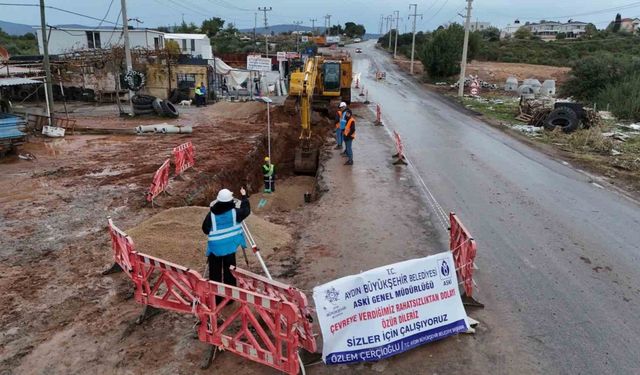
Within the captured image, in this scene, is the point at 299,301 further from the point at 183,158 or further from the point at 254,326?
the point at 183,158

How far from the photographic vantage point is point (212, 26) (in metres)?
107

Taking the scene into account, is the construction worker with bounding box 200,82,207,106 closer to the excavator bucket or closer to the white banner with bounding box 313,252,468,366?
the excavator bucket

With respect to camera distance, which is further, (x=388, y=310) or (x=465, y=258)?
(x=465, y=258)

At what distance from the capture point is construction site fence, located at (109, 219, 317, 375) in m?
5.47

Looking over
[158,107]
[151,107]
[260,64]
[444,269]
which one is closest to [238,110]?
[158,107]

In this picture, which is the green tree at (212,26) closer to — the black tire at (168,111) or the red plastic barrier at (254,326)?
the black tire at (168,111)

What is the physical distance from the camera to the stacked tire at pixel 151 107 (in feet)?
84.2

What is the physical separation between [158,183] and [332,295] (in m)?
8.15

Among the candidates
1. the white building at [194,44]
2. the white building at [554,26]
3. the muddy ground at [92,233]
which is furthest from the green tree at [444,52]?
the white building at [554,26]

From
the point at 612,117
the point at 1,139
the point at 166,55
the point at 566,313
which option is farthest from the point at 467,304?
the point at 166,55

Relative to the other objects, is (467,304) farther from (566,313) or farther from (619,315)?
(619,315)

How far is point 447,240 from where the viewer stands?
980cm

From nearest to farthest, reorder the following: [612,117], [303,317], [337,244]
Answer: [303,317]
[337,244]
[612,117]

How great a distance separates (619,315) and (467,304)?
217cm
